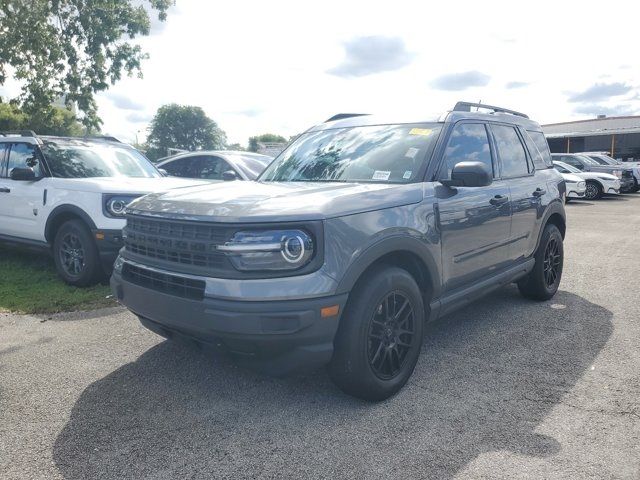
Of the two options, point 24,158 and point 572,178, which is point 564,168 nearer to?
point 572,178

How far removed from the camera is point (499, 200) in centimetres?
438

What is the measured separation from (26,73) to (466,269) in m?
15.3

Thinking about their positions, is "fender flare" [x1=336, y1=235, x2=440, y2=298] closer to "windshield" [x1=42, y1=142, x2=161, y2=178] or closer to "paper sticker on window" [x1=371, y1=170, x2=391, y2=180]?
"paper sticker on window" [x1=371, y1=170, x2=391, y2=180]

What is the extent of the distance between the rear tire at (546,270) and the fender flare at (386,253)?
2.16 metres

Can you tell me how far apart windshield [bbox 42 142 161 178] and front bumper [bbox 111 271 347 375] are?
14.0 ft

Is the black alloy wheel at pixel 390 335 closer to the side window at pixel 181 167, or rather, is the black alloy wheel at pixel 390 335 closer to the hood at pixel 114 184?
the hood at pixel 114 184

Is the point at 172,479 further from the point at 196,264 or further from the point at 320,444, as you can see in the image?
the point at 196,264

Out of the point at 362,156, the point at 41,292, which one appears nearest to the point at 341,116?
the point at 362,156

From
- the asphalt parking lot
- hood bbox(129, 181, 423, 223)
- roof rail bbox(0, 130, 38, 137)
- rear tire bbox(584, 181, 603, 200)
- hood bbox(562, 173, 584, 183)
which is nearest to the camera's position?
the asphalt parking lot

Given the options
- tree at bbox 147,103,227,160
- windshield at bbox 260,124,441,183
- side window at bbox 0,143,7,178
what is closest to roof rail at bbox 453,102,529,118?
windshield at bbox 260,124,441,183

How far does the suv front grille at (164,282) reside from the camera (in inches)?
116

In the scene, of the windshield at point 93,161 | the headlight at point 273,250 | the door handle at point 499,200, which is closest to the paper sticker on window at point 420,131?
the door handle at point 499,200

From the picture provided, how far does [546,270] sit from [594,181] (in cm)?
1743

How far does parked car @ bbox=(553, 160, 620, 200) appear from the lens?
66.0 ft
